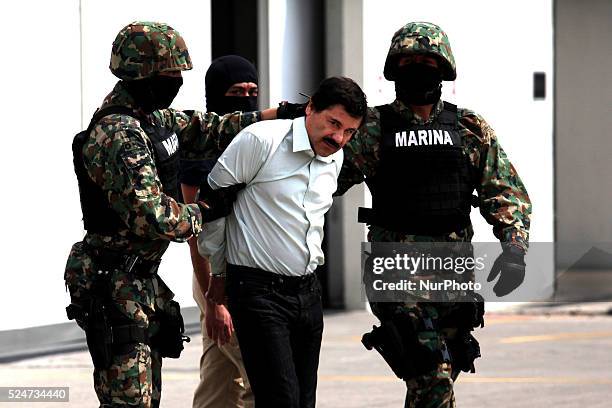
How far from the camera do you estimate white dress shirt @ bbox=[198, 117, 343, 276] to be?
552 cm

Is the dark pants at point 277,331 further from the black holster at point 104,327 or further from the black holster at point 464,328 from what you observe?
the black holster at point 464,328

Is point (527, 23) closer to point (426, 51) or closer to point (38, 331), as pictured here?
point (38, 331)

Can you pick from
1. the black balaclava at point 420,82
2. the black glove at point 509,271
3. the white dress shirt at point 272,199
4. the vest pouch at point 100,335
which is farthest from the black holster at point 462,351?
the vest pouch at point 100,335

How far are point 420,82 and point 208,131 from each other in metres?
0.90

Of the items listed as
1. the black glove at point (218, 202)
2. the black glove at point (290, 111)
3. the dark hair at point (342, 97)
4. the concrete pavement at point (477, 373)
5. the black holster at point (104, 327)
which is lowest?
the concrete pavement at point (477, 373)

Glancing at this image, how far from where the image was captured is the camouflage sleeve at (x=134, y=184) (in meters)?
5.32

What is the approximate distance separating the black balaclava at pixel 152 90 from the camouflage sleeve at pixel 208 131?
0.36 meters

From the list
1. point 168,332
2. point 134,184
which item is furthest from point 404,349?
point 134,184

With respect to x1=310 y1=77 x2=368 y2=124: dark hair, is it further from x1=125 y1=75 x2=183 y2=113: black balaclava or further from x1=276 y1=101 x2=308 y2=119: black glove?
x1=125 y1=75 x2=183 y2=113: black balaclava

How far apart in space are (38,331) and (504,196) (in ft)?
17.2

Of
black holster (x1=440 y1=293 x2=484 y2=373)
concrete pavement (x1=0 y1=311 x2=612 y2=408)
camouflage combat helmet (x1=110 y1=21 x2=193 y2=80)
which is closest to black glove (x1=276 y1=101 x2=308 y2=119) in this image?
camouflage combat helmet (x1=110 y1=21 x2=193 y2=80)

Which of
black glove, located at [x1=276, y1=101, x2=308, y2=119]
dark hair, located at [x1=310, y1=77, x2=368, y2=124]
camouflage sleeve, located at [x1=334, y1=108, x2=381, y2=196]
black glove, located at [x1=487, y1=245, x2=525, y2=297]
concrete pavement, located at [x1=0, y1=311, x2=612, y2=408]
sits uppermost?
dark hair, located at [x1=310, y1=77, x2=368, y2=124]

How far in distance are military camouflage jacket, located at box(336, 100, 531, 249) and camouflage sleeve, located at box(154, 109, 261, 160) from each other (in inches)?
18.1

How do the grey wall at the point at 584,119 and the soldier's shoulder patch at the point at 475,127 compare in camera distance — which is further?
the grey wall at the point at 584,119
